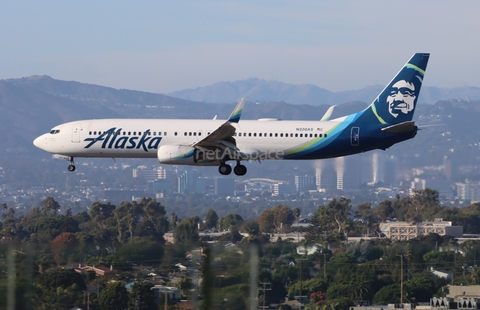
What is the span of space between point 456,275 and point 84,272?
18.3 m

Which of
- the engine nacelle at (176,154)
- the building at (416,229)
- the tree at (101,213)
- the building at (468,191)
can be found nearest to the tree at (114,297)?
the engine nacelle at (176,154)

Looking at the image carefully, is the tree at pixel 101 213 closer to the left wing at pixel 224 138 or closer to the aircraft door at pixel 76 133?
the aircraft door at pixel 76 133

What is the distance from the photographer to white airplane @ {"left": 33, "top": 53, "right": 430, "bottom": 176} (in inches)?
2368

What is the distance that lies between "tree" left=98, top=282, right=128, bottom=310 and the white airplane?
2996 centimetres

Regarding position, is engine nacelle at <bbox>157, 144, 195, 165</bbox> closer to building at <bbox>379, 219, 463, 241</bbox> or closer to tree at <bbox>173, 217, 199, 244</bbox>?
tree at <bbox>173, 217, 199, 244</bbox>

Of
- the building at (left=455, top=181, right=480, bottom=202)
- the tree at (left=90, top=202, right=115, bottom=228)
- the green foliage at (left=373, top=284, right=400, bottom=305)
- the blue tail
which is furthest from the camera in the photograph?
the building at (left=455, top=181, right=480, bottom=202)

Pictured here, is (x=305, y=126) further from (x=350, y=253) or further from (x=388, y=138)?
(x=350, y=253)

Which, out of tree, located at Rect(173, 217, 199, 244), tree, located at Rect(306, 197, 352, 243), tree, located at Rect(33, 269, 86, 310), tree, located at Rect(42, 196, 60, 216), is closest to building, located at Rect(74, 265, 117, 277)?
tree, located at Rect(33, 269, 86, 310)

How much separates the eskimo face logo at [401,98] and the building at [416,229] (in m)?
58.4

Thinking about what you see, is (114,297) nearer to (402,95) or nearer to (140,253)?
(140,253)

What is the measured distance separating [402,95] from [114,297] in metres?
37.7

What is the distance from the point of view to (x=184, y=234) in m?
99.0

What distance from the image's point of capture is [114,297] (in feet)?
95.5

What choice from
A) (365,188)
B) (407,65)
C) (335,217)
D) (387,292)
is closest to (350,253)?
(387,292)
